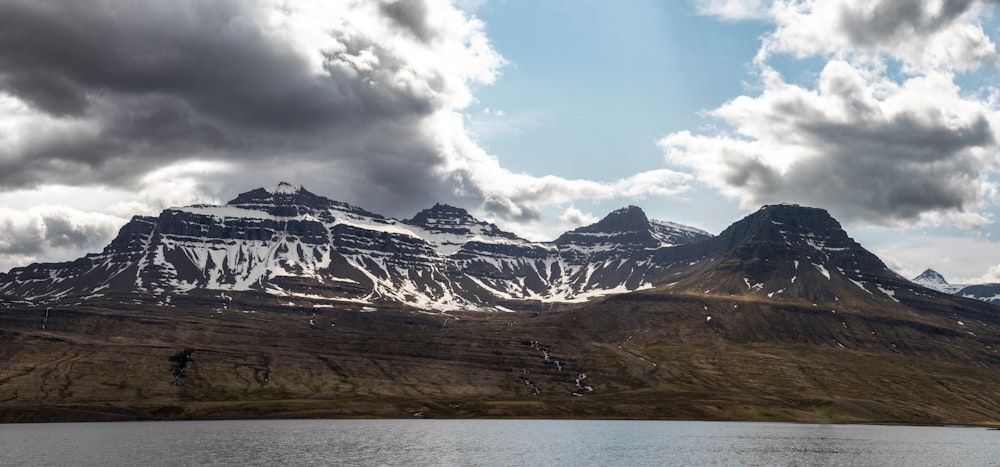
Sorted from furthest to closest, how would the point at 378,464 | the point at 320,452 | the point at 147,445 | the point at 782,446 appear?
the point at 782,446 < the point at 147,445 < the point at 320,452 < the point at 378,464

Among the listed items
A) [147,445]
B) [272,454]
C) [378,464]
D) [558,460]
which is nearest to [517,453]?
[558,460]

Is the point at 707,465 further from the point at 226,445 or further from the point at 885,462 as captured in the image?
the point at 226,445

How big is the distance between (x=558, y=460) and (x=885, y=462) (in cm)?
6237

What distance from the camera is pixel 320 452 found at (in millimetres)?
166250

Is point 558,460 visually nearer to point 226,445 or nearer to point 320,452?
point 320,452

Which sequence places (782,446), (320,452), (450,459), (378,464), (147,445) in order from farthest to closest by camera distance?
1. (782,446)
2. (147,445)
3. (320,452)
4. (450,459)
5. (378,464)

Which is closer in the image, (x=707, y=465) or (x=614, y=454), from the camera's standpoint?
(x=707, y=465)

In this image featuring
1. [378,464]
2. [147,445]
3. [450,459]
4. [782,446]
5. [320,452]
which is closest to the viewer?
[378,464]

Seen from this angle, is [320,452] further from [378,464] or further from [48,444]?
[48,444]

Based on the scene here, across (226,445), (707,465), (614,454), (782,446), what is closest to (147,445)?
(226,445)

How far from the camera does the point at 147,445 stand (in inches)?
7116

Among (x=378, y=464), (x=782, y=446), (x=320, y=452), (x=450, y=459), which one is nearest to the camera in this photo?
(x=378, y=464)

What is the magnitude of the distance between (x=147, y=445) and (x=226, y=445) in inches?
658

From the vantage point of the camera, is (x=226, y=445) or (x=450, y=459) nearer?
(x=450, y=459)
